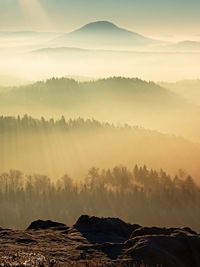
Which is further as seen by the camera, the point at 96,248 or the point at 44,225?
the point at 44,225

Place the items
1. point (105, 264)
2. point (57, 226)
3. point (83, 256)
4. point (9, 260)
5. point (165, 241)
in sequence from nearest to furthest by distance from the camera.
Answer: point (9, 260) → point (105, 264) → point (83, 256) → point (165, 241) → point (57, 226)

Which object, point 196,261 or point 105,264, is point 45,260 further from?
point 196,261

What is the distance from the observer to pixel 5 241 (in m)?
99.8

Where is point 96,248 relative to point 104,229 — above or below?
below

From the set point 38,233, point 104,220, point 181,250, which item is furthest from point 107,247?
point 104,220

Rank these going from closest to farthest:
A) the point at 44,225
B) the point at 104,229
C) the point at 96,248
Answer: the point at 96,248 → the point at 104,229 → the point at 44,225

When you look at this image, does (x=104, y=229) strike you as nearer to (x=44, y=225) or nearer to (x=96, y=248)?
(x=44, y=225)

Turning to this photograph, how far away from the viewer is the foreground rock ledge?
75.9m

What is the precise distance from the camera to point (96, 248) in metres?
88.6

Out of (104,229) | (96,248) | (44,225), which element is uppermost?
(44,225)

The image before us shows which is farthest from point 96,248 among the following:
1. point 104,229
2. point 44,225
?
point 44,225

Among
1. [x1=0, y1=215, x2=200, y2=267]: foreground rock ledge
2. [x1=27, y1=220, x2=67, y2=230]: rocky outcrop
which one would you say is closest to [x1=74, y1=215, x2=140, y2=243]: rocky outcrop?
[x1=0, y1=215, x2=200, y2=267]: foreground rock ledge

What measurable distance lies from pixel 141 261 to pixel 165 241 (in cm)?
1192

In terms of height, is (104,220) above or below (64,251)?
above
